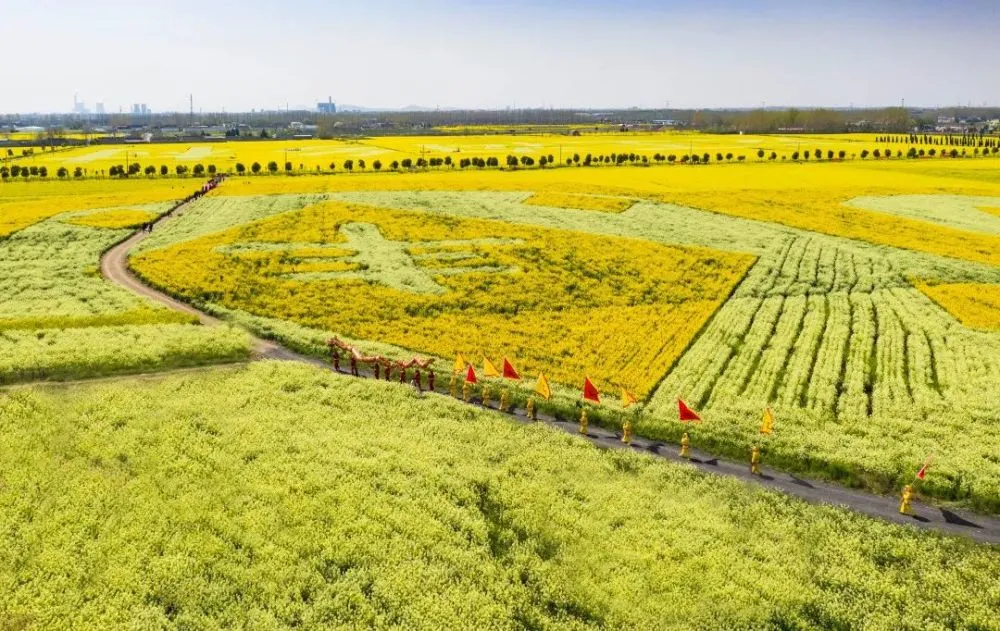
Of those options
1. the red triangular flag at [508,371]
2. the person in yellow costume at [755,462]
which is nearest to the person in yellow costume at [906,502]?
the person in yellow costume at [755,462]

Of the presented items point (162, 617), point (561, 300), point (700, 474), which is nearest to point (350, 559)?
point (162, 617)

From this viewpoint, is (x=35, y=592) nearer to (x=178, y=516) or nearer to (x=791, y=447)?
(x=178, y=516)

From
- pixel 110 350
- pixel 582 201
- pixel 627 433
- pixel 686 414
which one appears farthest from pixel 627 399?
pixel 582 201

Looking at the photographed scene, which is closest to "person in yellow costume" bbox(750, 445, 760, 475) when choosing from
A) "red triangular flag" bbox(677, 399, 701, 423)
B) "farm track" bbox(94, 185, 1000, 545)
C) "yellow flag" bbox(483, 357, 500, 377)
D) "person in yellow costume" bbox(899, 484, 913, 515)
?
"farm track" bbox(94, 185, 1000, 545)

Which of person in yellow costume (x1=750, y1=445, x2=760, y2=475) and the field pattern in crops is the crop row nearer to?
the field pattern in crops

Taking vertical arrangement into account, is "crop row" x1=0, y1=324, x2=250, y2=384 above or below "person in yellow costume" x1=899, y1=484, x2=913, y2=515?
above
